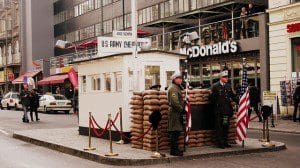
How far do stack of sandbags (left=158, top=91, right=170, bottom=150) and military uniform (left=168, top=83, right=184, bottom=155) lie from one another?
0.45m

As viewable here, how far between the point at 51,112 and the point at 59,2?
30.2 m

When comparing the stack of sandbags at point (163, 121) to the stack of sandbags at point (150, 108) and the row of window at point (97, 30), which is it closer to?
the stack of sandbags at point (150, 108)

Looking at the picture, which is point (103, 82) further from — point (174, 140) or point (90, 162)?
point (174, 140)

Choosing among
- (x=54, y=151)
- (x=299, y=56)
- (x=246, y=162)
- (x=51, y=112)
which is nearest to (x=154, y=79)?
(x=54, y=151)

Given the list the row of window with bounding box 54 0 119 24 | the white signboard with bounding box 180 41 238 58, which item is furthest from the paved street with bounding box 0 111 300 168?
the row of window with bounding box 54 0 119 24

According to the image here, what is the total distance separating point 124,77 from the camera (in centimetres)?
1394

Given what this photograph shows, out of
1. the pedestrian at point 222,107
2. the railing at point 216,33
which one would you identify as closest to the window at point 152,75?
the pedestrian at point 222,107

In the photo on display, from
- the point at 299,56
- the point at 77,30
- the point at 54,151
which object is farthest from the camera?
the point at 77,30

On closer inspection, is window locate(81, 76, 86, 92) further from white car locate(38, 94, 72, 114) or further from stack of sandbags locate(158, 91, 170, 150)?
white car locate(38, 94, 72, 114)

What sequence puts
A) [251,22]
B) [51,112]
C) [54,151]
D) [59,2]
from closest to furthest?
[54,151] → [251,22] → [51,112] → [59,2]

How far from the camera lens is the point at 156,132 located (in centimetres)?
1133

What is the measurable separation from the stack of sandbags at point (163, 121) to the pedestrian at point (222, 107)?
133cm

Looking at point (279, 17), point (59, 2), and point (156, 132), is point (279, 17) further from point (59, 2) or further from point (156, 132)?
point (59, 2)

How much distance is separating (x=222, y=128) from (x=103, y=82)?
4030 mm
